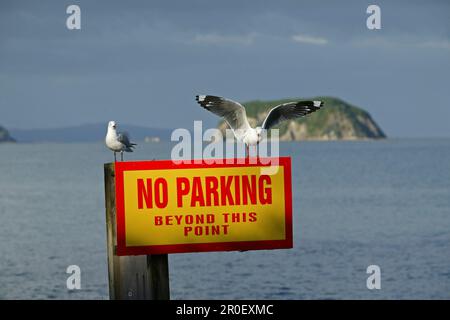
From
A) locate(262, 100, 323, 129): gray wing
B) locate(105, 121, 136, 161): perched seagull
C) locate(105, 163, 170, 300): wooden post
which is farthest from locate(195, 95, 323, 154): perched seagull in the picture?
locate(105, 163, 170, 300): wooden post

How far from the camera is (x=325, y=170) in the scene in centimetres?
14788

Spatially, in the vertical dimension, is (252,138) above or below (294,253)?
above

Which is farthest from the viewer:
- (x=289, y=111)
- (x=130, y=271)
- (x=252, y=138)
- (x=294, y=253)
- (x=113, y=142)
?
(x=294, y=253)

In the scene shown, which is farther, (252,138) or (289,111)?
(289,111)

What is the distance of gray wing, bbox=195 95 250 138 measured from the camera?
9789 mm

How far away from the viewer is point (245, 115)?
10.2 metres

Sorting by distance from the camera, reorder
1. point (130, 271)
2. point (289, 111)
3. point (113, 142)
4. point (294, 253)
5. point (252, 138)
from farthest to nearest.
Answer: point (294, 253) < point (113, 142) < point (289, 111) < point (252, 138) < point (130, 271)

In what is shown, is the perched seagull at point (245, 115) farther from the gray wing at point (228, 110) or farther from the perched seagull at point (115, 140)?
the perched seagull at point (115, 140)

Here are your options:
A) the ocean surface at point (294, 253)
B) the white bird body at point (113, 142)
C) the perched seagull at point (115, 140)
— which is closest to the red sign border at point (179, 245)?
the perched seagull at point (115, 140)

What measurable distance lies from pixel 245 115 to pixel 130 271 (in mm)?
3143

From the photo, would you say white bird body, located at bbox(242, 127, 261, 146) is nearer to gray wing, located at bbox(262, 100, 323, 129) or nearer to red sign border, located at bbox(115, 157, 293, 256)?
gray wing, located at bbox(262, 100, 323, 129)

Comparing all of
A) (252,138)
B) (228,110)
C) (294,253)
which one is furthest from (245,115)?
(294,253)

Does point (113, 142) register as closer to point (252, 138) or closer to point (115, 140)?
point (115, 140)
